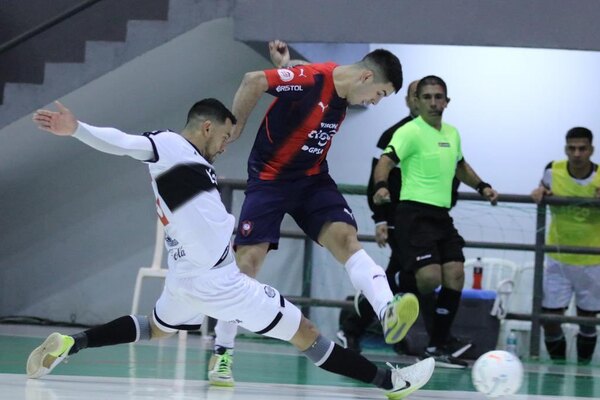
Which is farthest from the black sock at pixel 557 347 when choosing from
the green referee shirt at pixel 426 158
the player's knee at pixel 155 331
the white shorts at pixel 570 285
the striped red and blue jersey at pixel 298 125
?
the player's knee at pixel 155 331

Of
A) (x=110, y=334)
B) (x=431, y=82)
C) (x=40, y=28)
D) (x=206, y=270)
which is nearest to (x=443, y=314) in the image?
(x=431, y=82)

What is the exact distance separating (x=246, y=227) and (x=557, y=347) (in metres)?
4.71

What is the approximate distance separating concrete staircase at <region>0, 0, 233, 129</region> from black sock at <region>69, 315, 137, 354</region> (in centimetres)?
399

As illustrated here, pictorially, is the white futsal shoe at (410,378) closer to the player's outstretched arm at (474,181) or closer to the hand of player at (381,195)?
the hand of player at (381,195)

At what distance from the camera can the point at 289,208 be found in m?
6.02

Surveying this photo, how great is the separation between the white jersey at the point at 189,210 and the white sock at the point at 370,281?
0.86 m

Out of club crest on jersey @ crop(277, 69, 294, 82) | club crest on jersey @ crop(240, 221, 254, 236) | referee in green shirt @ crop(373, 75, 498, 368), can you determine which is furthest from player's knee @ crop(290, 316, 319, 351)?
referee in green shirt @ crop(373, 75, 498, 368)

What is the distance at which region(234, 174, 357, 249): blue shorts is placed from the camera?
5922 millimetres

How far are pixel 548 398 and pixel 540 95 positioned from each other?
579cm

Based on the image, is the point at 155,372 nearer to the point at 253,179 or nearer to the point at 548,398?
the point at 253,179

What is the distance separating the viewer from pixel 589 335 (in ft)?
31.7

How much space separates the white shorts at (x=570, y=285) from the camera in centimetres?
952

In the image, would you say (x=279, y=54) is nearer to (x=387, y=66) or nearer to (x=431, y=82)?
(x=387, y=66)

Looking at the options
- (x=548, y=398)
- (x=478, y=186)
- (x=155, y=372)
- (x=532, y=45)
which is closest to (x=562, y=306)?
(x=478, y=186)
